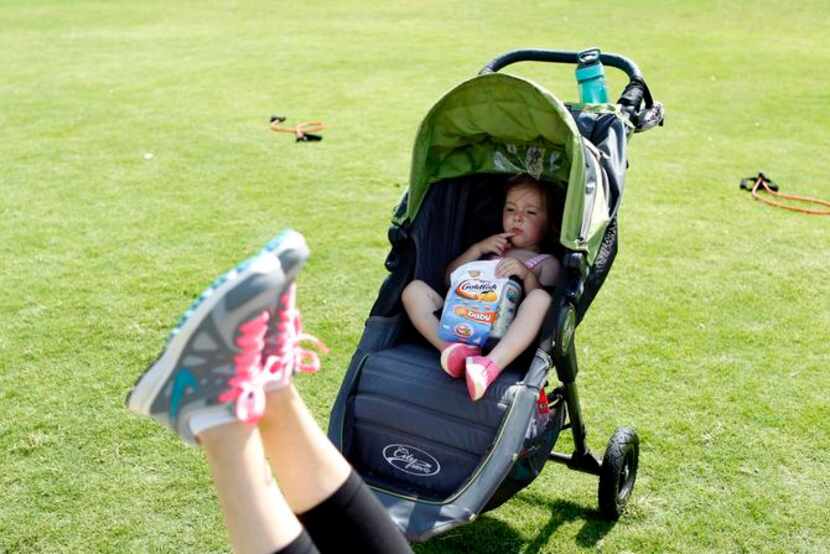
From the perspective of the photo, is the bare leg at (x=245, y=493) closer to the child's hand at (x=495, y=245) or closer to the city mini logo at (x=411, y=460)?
the city mini logo at (x=411, y=460)

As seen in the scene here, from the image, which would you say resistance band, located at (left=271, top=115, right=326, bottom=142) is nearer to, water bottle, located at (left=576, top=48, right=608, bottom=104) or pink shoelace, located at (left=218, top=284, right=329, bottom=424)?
water bottle, located at (left=576, top=48, right=608, bottom=104)

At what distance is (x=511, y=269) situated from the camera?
10.1ft

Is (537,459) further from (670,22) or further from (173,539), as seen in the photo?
(670,22)

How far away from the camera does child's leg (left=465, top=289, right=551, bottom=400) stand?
2.61 m

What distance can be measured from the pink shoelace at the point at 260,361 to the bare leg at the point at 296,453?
0.05 metres

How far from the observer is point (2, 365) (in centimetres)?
392

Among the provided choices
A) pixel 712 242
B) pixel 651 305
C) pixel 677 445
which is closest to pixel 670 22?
pixel 712 242

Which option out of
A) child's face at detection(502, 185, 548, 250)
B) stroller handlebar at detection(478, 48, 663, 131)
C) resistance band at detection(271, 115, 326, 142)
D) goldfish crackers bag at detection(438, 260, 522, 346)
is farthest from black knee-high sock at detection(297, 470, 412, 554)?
resistance band at detection(271, 115, 326, 142)

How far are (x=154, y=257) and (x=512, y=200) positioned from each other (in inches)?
99.0

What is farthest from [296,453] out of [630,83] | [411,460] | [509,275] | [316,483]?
[630,83]

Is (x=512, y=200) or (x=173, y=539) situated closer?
(x=173, y=539)

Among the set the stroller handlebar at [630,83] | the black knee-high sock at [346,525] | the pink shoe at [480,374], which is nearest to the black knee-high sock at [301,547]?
the black knee-high sock at [346,525]

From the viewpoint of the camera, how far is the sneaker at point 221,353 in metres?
1.85

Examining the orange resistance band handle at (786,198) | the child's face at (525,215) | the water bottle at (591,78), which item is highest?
the water bottle at (591,78)
